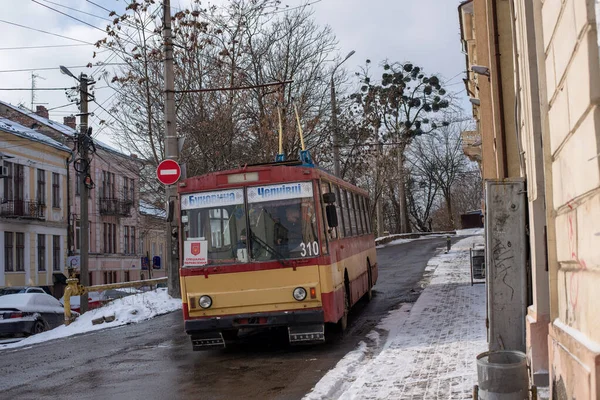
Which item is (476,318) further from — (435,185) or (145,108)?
(435,185)

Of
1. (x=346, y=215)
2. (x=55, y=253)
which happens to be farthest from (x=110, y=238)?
(x=346, y=215)

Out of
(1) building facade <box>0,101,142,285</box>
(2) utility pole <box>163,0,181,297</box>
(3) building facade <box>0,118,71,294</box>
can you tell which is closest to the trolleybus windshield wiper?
(2) utility pole <box>163,0,181,297</box>

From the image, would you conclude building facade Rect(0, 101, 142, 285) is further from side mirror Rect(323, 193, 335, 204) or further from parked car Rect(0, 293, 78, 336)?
side mirror Rect(323, 193, 335, 204)

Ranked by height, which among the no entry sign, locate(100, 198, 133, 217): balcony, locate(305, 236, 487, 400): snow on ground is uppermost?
locate(100, 198, 133, 217): balcony

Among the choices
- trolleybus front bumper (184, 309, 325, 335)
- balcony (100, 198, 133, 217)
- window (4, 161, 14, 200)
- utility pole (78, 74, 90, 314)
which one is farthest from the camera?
balcony (100, 198, 133, 217)

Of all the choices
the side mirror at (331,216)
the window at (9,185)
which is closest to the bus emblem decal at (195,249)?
the side mirror at (331,216)

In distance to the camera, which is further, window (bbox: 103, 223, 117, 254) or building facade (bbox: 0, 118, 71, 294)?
window (bbox: 103, 223, 117, 254)

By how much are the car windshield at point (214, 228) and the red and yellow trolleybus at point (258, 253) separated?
15 mm

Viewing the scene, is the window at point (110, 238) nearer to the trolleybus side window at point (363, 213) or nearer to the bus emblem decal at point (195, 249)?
the trolleybus side window at point (363, 213)

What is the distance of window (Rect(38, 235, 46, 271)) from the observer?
43384 millimetres

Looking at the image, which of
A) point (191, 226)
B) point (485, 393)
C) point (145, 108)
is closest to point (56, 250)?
point (145, 108)

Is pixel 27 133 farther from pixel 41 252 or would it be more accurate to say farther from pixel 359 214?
pixel 359 214

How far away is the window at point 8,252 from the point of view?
39.8m

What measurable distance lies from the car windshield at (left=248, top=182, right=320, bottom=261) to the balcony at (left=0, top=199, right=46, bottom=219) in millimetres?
32204
